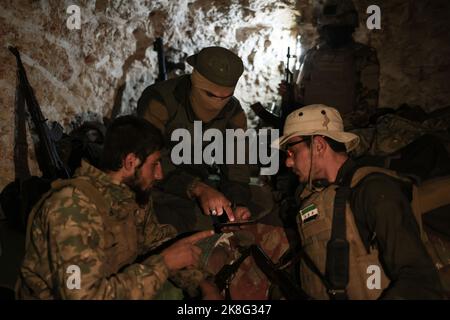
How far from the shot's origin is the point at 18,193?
14.3 ft

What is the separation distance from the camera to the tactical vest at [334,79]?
5633 mm

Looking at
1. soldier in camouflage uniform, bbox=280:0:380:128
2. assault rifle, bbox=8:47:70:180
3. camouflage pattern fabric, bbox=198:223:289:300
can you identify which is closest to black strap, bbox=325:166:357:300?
camouflage pattern fabric, bbox=198:223:289:300

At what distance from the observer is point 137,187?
267 cm

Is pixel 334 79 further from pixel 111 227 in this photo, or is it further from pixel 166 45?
pixel 111 227

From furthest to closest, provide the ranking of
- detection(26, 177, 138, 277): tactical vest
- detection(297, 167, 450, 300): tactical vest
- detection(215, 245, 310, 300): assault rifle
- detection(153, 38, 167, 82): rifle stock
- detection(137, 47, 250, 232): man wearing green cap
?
detection(153, 38, 167, 82): rifle stock
detection(137, 47, 250, 232): man wearing green cap
detection(215, 245, 310, 300): assault rifle
detection(297, 167, 450, 300): tactical vest
detection(26, 177, 138, 277): tactical vest

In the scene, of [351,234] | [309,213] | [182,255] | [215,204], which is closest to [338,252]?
[351,234]

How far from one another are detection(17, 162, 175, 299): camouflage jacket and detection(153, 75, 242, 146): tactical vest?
165cm

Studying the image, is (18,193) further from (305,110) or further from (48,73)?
(305,110)

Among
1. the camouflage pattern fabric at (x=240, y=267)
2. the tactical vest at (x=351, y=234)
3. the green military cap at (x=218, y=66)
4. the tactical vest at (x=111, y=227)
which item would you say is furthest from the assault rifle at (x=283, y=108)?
the tactical vest at (x=111, y=227)

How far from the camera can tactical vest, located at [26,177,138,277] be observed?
227cm

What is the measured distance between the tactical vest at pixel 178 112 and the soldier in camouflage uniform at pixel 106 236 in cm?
138

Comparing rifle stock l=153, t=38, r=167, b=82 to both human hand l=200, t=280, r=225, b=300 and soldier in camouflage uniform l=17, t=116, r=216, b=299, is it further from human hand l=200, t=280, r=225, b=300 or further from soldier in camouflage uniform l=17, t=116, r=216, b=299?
human hand l=200, t=280, r=225, b=300

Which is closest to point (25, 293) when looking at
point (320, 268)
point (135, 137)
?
point (135, 137)

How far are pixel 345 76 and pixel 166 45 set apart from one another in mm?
2530
